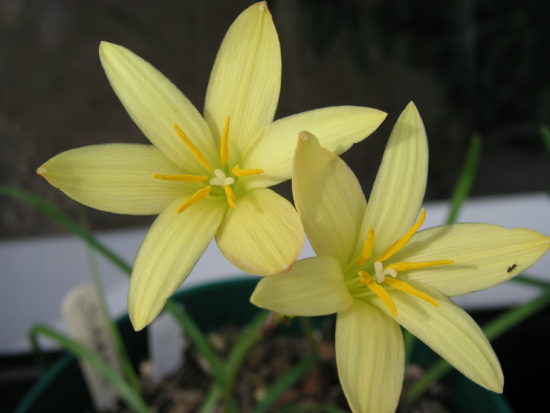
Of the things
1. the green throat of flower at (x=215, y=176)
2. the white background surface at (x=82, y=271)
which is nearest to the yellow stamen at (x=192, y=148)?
the green throat of flower at (x=215, y=176)

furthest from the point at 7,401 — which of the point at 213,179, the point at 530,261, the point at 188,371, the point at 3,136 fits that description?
the point at 3,136

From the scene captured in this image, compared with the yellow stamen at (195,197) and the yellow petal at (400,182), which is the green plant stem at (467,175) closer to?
the yellow petal at (400,182)

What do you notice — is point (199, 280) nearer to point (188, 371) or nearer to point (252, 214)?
point (188, 371)

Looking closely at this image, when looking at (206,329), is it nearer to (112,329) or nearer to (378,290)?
(112,329)

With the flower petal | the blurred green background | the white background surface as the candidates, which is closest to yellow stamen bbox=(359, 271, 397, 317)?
the flower petal

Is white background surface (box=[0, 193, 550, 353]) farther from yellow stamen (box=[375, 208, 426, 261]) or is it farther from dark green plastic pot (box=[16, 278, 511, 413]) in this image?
yellow stamen (box=[375, 208, 426, 261])
